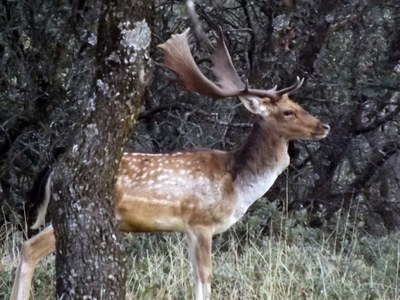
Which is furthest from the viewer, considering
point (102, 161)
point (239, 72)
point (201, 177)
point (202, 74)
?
point (239, 72)

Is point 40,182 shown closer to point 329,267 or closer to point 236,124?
point 329,267

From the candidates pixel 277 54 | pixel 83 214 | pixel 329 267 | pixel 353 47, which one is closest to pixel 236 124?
pixel 277 54

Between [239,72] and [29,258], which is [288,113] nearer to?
[29,258]

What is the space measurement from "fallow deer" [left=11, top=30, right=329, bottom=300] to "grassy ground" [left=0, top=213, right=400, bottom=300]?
0.92 feet

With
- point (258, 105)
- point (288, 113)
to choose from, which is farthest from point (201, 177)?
point (288, 113)

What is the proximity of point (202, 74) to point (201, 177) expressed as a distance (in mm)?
804

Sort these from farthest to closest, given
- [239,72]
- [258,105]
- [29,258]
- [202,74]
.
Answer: [239,72]
[258,105]
[202,74]
[29,258]

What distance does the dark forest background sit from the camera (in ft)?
34.7

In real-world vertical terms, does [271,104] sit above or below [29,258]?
above

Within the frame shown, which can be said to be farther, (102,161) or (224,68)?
(224,68)

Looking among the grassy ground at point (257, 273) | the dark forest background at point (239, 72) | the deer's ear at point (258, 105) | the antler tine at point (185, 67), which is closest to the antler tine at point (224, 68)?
the deer's ear at point (258, 105)

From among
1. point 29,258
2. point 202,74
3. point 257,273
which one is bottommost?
point 257,273

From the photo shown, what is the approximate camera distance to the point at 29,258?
25.8 feet

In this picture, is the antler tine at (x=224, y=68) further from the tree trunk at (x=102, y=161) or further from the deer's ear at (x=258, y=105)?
the tree trunk at (x=102, y=161)
